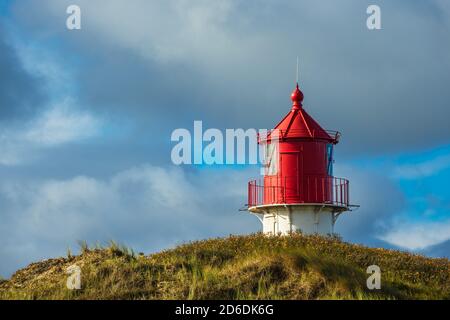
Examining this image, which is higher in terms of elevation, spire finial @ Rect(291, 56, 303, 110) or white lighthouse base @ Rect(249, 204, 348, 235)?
spire finial @ Rect(291, 56, 303, 110)

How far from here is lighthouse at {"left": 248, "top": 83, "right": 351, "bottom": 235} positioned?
29922 mm

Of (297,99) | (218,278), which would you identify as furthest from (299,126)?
(218,278)

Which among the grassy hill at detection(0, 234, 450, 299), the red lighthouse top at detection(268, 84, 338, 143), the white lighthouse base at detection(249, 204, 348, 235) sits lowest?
the grassy hill at detection(0, 234, 450, 299)

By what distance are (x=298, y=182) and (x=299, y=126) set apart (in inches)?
83.9

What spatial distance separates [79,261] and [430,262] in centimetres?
1134

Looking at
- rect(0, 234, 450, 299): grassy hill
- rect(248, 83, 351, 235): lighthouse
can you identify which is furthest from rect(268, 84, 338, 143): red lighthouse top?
rect(0, 234, 450, 299): grassy hill

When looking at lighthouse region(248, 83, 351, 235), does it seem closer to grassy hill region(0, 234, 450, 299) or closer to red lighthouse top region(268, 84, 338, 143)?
red lighthouse top region(268, 84, 338, 143)

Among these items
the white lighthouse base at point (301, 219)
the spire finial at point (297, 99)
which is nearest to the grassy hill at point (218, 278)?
the white lighthouse base at point (301, 219)

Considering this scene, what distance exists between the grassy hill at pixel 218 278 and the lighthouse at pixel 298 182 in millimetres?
7102

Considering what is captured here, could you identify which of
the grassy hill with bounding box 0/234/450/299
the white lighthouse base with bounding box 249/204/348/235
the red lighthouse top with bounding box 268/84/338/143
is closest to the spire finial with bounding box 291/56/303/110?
the red lighthouse top with bounding box 268/84/338/143

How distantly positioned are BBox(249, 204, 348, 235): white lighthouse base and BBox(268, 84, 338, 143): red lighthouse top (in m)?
2.63

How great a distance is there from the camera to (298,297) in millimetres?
16594

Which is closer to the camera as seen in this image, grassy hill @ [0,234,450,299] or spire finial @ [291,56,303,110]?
grassy hill @ [0,234,450,299]
